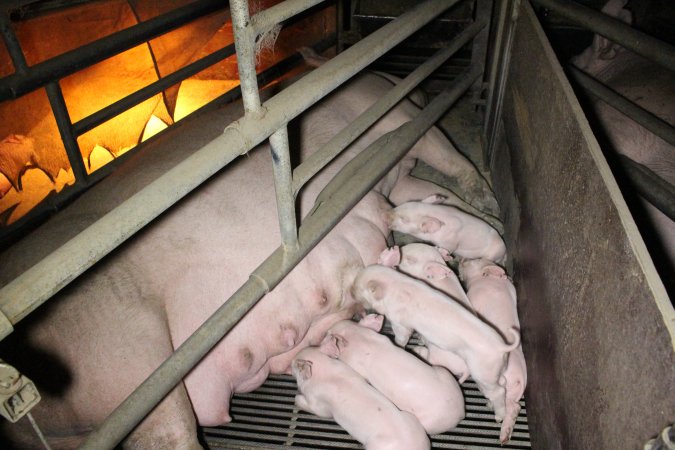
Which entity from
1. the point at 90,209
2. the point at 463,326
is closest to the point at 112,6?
the point at 90,209

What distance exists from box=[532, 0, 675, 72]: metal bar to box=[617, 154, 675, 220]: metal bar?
0.49 m

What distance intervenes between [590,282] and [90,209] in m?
1.57

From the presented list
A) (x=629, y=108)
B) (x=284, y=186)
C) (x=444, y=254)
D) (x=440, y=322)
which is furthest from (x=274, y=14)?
(x=629, y=108)

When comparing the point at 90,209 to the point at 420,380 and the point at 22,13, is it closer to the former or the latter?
the point at 22,13

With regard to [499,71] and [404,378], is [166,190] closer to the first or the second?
[404,378]

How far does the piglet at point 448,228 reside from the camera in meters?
2.10

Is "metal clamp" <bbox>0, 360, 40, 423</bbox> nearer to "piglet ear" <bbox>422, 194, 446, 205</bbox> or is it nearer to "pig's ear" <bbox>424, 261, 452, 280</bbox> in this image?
"pig's ear" <bbox>424, 261, 452, 280</bbox>

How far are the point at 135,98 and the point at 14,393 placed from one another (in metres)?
1.69

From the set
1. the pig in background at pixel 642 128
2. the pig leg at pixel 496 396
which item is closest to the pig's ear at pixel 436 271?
the pig leg at pixel 496 396

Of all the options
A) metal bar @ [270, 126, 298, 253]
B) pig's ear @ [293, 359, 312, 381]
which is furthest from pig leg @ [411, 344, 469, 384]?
metal bar @ [270, 126, 298, 253]

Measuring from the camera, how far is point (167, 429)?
4.84ft

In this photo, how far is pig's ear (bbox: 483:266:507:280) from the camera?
1998mm

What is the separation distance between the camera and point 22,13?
1.88 metres

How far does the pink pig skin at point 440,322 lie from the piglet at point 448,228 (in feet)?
1.20
